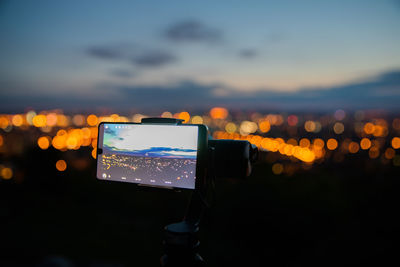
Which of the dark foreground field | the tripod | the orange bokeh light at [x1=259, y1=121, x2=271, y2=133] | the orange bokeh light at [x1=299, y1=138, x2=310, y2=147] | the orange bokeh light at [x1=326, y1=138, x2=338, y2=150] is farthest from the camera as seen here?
the orange bokeh light at [x1=299, y1=138, x2=310, y2=147]

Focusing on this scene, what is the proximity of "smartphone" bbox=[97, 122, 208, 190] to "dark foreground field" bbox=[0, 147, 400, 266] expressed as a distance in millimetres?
3117

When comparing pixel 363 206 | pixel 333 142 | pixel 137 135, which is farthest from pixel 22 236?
pixel 333 142

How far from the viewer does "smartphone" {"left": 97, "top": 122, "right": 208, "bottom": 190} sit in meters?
1.31

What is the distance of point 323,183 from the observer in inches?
227

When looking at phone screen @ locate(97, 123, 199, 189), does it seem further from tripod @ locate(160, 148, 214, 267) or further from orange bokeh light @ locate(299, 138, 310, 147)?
orange bokeh light @ locate(299, 138, 310, 147)

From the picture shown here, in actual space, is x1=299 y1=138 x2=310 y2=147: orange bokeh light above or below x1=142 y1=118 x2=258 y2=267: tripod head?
below

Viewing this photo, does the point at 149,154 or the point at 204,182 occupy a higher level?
the point at 149,154

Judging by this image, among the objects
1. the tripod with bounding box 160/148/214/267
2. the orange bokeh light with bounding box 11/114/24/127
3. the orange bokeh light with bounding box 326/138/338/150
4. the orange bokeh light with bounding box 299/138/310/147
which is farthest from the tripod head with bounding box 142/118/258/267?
the orange bokeh light with bounding box 299/138/310/147

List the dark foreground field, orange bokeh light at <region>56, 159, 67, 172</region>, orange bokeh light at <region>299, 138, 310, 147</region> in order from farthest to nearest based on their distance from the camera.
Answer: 1. orange bokeh light at <region>299, 138, 310, 147</region>
2. orange bokeh light at <region>56, 159, 67, 172</region>
3. the dark foreground field

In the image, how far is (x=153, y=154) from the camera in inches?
55.2

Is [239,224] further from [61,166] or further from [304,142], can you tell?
[304,142]

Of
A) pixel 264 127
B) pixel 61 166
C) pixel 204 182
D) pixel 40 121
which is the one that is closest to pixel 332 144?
pixel 264 127

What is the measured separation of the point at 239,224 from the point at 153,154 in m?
4.02

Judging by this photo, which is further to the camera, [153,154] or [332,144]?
[332,144]
